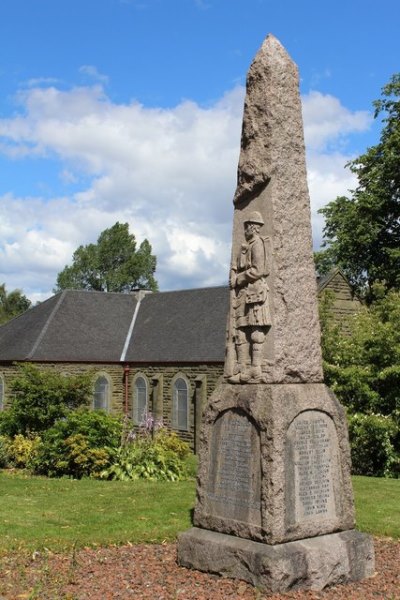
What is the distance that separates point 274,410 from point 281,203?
209cm

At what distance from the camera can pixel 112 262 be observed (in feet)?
207

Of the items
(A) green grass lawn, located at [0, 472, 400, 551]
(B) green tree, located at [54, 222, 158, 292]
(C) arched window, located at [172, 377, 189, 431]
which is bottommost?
(A) green grass lawn, located at [0, 472, 400, 551]

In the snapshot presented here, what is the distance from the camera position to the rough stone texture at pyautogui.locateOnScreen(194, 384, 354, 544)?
639cm

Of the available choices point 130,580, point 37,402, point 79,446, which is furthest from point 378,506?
point 37,402

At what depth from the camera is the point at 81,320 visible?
31.9 metres

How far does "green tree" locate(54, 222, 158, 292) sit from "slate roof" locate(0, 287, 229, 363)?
27544 mm

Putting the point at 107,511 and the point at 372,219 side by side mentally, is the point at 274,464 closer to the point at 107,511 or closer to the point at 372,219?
the point at 107,511

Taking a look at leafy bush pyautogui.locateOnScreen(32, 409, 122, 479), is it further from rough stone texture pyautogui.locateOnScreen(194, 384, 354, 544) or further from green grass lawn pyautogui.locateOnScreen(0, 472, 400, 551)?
rough stone texture pyautogui.locateOnScreen(194, 384, 354, 544)

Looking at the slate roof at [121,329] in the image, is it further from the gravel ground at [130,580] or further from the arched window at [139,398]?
the gravel ground at [130,580]

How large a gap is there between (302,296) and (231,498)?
6.95 ft

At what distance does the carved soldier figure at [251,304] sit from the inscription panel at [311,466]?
671 millimetres

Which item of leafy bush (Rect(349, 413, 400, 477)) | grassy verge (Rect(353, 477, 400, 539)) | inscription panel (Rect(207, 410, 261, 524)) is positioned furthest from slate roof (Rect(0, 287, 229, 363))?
inscription panel (Rect(207, 410, 261, 524))

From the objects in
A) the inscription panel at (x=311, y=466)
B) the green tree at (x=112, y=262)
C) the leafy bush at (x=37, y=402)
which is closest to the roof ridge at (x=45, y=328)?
the leafy bush at (x=37, y=402)

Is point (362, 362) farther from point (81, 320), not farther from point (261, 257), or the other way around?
point (81, 320)
